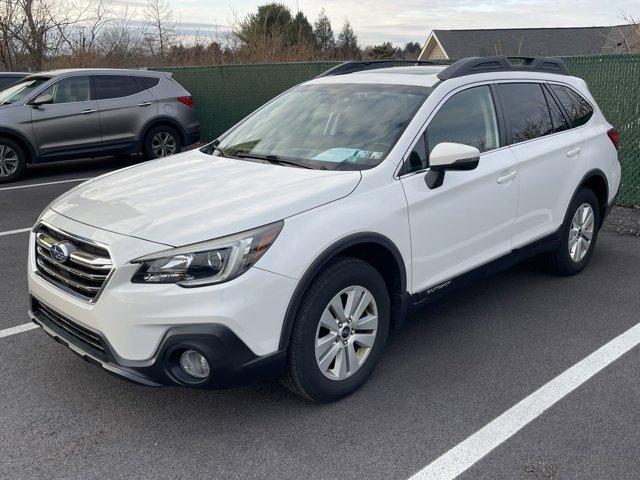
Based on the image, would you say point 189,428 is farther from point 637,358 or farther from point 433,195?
point 637,358

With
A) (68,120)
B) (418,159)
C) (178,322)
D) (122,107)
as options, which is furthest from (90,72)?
(178,322)

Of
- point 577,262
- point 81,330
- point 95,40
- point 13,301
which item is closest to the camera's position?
point 81,330

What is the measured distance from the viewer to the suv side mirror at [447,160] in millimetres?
3566

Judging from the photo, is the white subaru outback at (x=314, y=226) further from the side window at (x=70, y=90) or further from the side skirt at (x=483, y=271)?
the side window at (x=70, y=90)

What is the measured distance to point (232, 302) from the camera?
2830 millimetres

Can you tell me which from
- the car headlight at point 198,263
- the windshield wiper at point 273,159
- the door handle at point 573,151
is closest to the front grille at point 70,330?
the car headlight at point 198,263

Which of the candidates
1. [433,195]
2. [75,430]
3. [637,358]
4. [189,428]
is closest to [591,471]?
[637,358]

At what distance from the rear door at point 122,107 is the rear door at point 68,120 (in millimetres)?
154

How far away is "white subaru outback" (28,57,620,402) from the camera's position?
9.49 ft

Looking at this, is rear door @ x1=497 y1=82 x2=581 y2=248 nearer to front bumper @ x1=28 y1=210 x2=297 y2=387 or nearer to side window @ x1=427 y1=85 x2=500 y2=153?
side window @ x1=427 y1=85 x2=500 y2=153

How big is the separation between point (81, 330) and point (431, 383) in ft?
Answer: 6.31

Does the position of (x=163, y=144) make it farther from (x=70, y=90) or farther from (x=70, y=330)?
(x=70, y=330)

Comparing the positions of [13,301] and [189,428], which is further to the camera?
[13,301]

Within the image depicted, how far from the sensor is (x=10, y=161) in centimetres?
990
